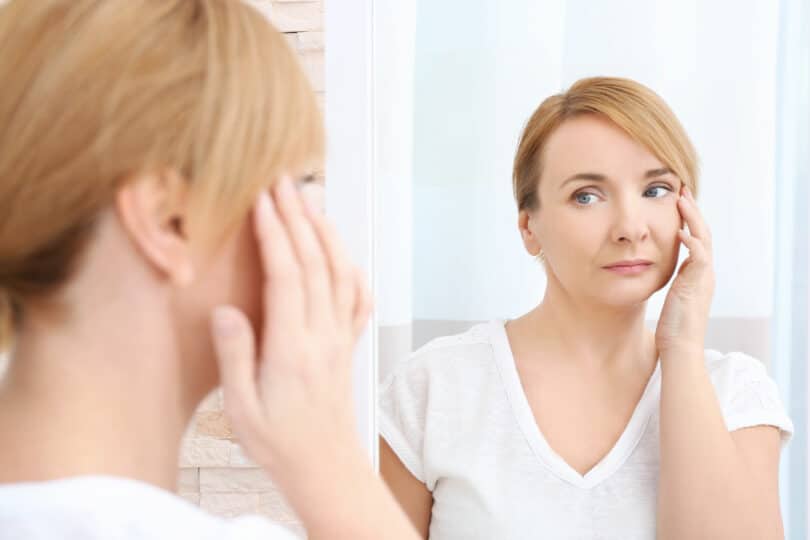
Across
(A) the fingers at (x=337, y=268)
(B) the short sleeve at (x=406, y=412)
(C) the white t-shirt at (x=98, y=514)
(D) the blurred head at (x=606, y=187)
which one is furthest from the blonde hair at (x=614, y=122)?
(C) the white t-shirt at (x=98, y=514)

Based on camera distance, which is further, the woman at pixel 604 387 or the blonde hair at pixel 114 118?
the woman at pixel 604 387

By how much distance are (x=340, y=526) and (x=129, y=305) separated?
0.18 metres

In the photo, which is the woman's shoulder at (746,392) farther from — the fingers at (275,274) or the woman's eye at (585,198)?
the fingers at (275,274)

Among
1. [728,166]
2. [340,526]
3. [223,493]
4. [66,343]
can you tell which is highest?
[728,166]

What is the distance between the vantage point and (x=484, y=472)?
2.96 ft

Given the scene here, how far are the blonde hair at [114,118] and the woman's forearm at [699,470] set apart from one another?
0.53 metres

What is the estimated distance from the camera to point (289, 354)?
0.53m

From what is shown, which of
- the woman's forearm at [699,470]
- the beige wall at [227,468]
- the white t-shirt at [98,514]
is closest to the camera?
the white t-shirt at [98,514]

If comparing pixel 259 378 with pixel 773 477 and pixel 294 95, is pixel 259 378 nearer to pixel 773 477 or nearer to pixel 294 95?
pixel 294 95

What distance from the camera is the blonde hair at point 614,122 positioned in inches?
35.3

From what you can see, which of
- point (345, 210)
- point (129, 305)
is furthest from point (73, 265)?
point (345, 210)

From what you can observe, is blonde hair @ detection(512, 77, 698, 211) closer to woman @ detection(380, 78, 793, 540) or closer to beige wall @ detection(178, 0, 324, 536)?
woman @ detection(380, 78, 793, 540)

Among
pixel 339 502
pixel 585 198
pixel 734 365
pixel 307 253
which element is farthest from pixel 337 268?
pixel 734 365

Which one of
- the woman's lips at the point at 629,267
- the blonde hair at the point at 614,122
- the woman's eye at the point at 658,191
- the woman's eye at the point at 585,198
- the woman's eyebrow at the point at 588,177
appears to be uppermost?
the blonde hair at the point at 614,122
